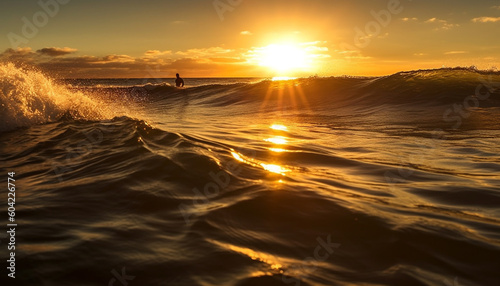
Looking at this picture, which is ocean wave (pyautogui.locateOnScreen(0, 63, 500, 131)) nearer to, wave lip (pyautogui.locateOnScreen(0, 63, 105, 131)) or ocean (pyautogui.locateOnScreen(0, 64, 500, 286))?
wave lip (pyautogui.locateOnScreen(0, 63, 105, 131))

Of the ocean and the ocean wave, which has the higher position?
the ocean wave

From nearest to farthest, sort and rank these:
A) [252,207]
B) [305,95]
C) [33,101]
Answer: [252,207] < [33,101] < [305,95]

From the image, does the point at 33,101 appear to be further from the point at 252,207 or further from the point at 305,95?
the point at 305,95

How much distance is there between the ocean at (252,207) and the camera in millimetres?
2254

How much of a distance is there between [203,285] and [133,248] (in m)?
0.68

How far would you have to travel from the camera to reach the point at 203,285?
6.77 feet

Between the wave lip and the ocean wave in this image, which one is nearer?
the wave lip

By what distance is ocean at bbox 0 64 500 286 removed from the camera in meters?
2.25

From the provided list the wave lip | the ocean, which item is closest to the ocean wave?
the wave lip

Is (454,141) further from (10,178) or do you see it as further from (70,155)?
(10,178)

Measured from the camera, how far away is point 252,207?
326 centimetres

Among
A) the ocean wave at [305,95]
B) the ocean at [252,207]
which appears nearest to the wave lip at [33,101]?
the ocean wave at [305,95]

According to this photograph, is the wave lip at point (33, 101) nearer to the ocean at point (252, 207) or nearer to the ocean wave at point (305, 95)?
the ocean wave at point (305, 95)

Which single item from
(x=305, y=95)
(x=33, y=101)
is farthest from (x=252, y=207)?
(x=305, y=95)
